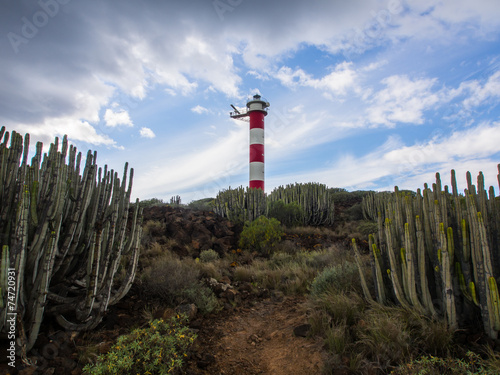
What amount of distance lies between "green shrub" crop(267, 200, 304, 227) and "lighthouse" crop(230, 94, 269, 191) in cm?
792

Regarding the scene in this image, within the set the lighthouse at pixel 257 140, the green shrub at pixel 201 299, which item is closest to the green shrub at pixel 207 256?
the green shrub at pixel 201 299

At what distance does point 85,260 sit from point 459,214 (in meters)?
4.54

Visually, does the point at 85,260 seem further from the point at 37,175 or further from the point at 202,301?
the point at 202,301

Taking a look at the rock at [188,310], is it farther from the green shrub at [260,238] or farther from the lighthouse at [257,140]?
the lighthouse at [257,140]

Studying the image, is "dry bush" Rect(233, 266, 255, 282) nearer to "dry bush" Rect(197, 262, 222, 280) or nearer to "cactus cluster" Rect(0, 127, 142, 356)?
"dry bush" Rect(197, 262, 222, 280)

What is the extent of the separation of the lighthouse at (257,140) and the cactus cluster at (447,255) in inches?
693

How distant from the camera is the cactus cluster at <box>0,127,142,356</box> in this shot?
2.84 m

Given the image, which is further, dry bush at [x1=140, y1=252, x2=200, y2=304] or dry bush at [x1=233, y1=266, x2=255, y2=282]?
dry bush at [x1=233, y1=266, x2=255, y2=282]

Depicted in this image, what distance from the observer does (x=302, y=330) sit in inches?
146

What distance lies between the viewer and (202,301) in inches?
177

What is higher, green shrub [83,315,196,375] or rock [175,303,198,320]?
rock [175,303,198,320]

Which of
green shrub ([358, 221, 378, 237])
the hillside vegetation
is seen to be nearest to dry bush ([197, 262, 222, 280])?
the hillside vegetation

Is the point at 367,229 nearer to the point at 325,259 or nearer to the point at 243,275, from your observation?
the point at 325,259

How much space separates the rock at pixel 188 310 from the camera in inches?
163
